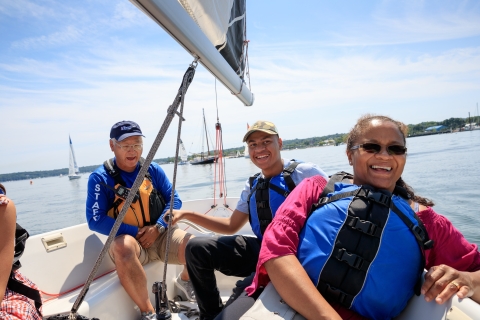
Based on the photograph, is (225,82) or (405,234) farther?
(225,82)

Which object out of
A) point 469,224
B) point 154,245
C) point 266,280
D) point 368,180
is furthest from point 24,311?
point 469,224

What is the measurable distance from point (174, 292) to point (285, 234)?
6.51 ft

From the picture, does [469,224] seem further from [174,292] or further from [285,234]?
[285,234]

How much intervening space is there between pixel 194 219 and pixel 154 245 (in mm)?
530

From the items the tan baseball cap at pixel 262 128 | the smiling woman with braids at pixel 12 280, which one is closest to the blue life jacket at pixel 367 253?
the tan baseball cap at pixel 262 128

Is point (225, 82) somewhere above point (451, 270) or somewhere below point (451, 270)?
above

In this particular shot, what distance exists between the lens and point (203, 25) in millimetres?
1985

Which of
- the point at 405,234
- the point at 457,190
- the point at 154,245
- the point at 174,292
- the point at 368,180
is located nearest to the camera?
the point at 405,234

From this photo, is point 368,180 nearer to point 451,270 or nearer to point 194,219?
point 451,270

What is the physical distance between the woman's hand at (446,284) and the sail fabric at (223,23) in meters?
1.69

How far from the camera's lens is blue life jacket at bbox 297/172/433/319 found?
1.22 metres

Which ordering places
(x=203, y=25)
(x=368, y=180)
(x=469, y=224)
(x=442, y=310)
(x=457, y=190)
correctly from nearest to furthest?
1. (x=442, y=310)
2. (x=368, y=180)
3. (x=203, y=25)
4. (x=469, y=224)
5. (x=457, y=190)

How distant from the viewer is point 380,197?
1.31m

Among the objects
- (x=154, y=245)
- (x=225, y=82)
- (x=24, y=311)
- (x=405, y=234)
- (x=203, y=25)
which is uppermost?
(x=203, y=25)
